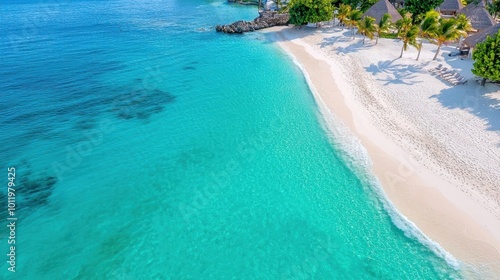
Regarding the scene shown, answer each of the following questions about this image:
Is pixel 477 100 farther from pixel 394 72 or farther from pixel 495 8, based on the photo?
pixel 495 8

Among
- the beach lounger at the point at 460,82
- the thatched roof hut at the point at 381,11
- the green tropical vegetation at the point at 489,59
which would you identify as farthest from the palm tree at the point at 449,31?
the thatched roof hut at the point at 381,11

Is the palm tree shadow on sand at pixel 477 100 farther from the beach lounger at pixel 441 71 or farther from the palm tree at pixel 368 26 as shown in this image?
the palm tree at pixel 368 26

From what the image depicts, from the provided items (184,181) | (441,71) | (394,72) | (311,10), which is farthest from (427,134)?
(311,10)

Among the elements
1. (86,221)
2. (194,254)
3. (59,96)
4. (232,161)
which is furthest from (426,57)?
(59,96)

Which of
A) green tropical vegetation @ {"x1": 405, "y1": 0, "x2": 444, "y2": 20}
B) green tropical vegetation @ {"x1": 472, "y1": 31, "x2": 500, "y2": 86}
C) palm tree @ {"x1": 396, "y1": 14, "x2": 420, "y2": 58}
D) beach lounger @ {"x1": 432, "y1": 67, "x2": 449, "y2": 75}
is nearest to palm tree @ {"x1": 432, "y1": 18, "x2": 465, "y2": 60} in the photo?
palm tree @ {"x1": 396, "y1": 14, "x2": 420, "y2": 58}

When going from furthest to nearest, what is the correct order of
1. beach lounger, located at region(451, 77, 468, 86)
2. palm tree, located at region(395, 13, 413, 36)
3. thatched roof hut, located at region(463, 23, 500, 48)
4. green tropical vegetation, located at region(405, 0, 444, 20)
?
green tropical vegetation, located at region(405, 0, 444, 20) → palm tree, located at region(395, 13, 413, 36) → thatched roof hut, located at region(463, 23, 500, 48) → beach lounger, located at region(451, 77, 468, 86)

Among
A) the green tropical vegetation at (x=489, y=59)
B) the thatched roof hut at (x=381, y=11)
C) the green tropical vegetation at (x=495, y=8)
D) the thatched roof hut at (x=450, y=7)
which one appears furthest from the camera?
the thatched roof hut at (x=450, y=7)

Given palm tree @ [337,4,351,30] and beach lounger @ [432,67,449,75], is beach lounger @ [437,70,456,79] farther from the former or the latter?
palm tree @ [337,4,351,30]

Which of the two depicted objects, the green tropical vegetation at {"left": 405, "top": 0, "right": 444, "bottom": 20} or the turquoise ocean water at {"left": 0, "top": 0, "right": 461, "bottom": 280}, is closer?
the turquoise ocean water at {"left": 0, "top": 0, "right": 461, "bottom": 280}
